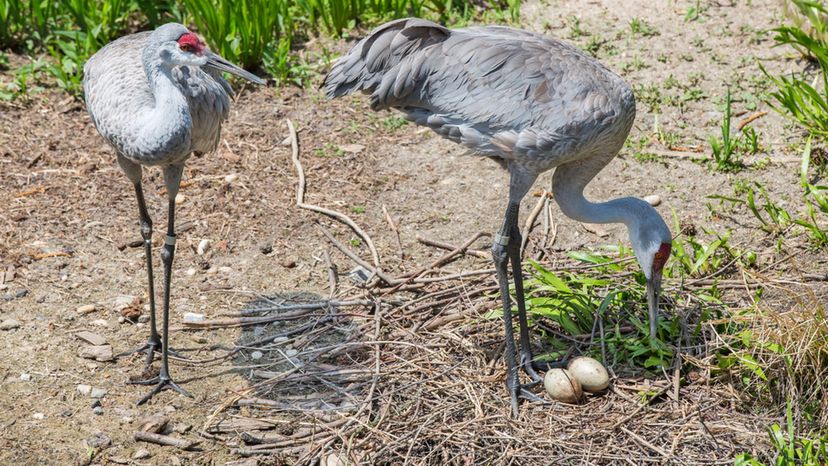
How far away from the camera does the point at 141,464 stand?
435 centimetres

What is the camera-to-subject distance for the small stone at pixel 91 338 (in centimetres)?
515

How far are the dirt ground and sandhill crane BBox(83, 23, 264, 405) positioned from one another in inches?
15.5

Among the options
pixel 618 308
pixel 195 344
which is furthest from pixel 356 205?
pixel 618 308

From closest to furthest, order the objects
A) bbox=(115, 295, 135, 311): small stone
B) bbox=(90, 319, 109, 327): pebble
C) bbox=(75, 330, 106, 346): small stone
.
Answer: bbox=(75, 330, 106, 346): small stone → bbox=(90, 319, 109, 327): pebble → bbox=(115, 295, 135, 311): small stone

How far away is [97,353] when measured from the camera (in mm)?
5062

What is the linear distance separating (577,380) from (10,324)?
3.04 metres

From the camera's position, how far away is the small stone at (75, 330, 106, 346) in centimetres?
515

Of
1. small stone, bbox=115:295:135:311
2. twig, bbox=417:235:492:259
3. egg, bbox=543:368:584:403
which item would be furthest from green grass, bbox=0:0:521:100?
egg, bbox=543:368:584:403

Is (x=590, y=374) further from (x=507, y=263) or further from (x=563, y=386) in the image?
(x=507, y=263)

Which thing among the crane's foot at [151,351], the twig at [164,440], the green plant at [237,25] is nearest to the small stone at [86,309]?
the crane's foot at [151,351]

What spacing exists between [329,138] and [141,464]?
10.2 feet

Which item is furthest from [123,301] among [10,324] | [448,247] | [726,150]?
[726,150]

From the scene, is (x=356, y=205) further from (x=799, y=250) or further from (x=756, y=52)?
(x=756, y=52)

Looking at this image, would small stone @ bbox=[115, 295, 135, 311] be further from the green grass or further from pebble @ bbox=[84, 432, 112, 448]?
the green grass
